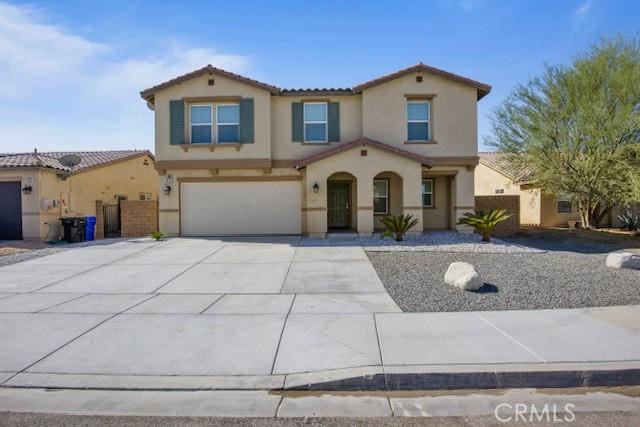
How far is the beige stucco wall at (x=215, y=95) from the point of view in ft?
50.6

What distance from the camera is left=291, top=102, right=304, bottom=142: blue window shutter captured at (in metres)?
15.8

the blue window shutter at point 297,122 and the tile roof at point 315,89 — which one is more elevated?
the tile roof at point 315,89

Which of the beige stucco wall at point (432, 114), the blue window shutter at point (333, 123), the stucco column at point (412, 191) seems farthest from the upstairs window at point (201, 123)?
the stucco column at point (412, 191)

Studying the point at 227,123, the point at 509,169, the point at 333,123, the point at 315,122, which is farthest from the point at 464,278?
the point at 509,169

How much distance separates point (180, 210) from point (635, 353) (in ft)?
49.4

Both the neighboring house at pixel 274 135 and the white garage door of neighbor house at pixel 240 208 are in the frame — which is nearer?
the neighboring house at pixel 274 135

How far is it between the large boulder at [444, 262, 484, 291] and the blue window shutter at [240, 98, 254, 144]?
1025 centimetres

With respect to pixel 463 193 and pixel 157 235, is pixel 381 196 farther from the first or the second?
pixel 157 235

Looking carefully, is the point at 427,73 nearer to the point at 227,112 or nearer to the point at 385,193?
the point at 385,193

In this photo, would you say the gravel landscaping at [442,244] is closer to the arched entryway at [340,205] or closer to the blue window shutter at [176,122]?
the arched entryway at [340,205]

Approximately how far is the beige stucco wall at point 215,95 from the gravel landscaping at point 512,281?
7.14 m

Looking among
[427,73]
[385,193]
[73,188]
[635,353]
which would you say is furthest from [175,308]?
[73,188]

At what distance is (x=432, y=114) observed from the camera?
1582 centimetres

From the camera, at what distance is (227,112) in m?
15.7
